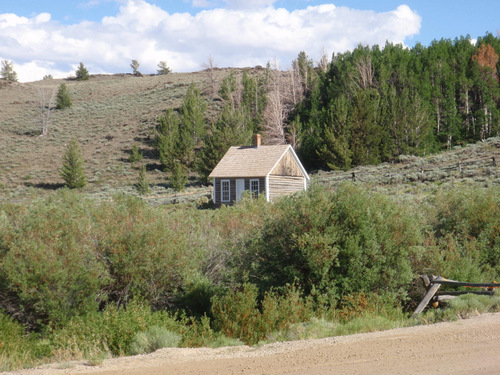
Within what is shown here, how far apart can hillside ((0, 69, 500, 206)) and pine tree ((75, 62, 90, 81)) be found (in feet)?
7.36

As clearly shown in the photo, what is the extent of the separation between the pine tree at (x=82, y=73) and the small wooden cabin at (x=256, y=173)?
8347 centimetres

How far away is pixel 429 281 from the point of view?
10828mm

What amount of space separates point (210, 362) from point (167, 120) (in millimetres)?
52089

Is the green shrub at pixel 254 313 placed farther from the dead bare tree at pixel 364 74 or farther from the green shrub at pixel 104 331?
the dead bare tree at pixel 364 74

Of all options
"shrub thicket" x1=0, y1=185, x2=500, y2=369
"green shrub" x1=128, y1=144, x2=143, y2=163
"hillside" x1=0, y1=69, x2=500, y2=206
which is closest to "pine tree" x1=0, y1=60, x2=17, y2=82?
"hillside" x1=0, y1=69, x2=500, y2=206

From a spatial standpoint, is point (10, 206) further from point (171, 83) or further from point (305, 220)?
point (171, 83)

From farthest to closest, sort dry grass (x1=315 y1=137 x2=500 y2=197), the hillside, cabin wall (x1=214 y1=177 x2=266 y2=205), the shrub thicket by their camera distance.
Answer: the hillside
cabin wall (x1=214 y1=177 x2=266 y2=205)
dry grass (x1=315 y1=137 x2=500 y2=197)
the shrub thicket

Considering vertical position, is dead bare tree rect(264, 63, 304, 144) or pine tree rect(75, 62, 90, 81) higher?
pine tree rect(75, 62, 90, 81)

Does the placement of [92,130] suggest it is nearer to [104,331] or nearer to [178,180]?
[178,180]

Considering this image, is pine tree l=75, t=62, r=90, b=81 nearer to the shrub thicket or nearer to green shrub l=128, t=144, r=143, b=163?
green shrub l=128, t=144, r=143, b=163

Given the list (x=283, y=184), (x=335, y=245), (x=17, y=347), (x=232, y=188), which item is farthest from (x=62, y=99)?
(x=17, y=347)

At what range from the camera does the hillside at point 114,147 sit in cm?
4012

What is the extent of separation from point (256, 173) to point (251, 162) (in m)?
1.50

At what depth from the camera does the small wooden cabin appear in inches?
1359
